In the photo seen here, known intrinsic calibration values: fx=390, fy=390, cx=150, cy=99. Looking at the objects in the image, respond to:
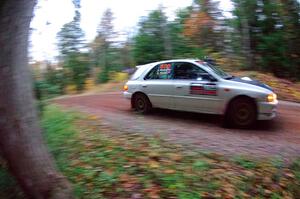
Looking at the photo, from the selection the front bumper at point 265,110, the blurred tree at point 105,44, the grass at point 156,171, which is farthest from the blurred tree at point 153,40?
the grass at point 156,171

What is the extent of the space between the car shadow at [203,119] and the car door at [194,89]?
0.41 meters

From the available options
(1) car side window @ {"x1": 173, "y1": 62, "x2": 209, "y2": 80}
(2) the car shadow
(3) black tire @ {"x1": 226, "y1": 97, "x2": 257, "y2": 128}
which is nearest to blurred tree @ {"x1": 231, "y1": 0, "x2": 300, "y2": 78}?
(2) the car shadow

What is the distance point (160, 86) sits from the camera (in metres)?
10.3

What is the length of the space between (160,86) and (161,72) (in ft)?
1.39

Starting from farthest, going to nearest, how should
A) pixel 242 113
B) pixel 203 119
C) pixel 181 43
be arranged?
1. pixel 181 43
2. pixel 203 119
3. pixel 242 113

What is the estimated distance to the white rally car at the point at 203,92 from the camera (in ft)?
29.5

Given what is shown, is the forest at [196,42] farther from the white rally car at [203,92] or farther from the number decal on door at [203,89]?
the number decal on door at [203,89]

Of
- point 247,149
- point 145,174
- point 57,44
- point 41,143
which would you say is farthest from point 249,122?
point 57,44

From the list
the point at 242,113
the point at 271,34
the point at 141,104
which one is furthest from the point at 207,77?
the point at 271,34

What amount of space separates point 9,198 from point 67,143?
179cm

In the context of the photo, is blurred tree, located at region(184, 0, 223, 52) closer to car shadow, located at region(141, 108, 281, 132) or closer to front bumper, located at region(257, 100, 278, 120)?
car shadow, located at region(141, 108, 281, 132)

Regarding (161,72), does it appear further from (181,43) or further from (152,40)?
(181,43)

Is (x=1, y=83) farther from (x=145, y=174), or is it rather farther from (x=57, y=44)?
(x=57, y=44)

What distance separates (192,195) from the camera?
5.77 metres
